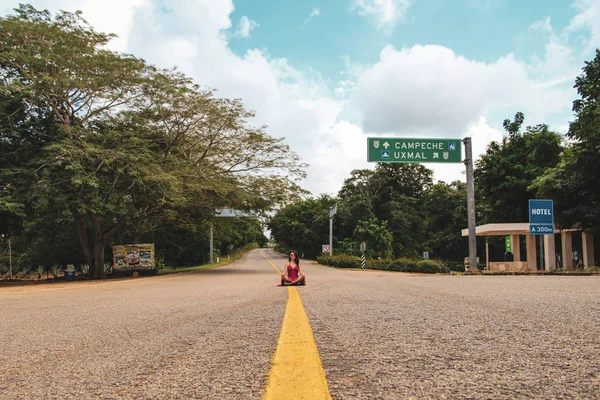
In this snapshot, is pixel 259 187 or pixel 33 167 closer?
pixel 33 167

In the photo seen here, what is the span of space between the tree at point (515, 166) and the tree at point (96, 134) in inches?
931

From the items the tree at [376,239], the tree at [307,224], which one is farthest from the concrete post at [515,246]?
the tree at [307,224]

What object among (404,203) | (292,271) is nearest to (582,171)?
(292,271)

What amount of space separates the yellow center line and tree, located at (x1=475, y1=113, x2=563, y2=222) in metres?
37.8

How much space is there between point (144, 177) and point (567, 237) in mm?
26765

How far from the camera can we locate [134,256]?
90.9ft

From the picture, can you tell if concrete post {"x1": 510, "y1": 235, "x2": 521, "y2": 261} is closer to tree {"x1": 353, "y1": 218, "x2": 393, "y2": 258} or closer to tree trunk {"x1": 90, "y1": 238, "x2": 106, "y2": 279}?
tree {"x1": 353, "y1": 218, "x2": 393, "y2": 258}

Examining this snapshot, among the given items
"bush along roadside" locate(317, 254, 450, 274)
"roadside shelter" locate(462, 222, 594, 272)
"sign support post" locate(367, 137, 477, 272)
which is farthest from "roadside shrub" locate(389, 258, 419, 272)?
"sign support post" locate(367, 137, 477, 272)

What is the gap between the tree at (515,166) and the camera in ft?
125

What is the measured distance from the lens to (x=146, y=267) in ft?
90.5

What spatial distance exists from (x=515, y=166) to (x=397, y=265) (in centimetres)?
1429

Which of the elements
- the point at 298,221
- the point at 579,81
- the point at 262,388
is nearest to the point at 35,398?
the point at 262,388

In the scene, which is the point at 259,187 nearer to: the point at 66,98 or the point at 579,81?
the point at 66,98

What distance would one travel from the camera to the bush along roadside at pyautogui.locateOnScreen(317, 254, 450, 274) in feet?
104
